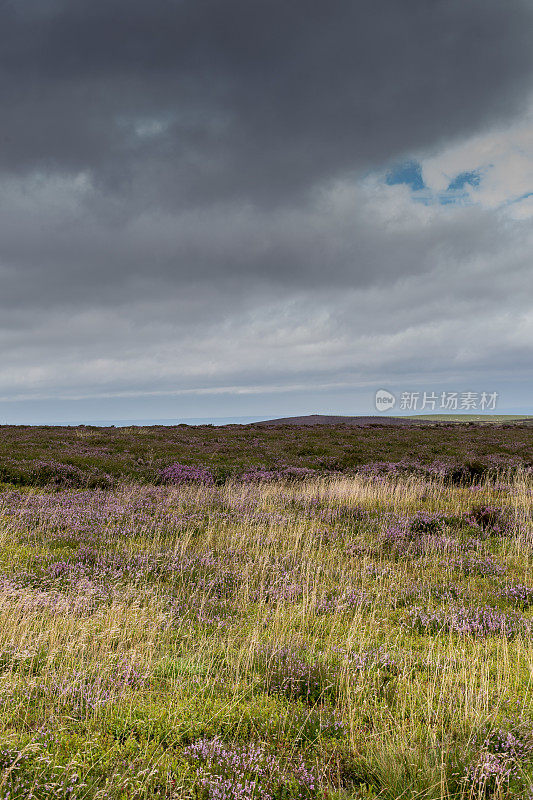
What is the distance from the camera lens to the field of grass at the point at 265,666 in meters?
3.35

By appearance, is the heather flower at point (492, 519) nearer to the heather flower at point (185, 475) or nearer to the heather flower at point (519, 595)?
the heather flower at point (519, 595)

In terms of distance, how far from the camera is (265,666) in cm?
501

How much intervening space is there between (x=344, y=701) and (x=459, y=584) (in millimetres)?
4678

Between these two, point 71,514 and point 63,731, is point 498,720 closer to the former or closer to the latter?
point 63,731

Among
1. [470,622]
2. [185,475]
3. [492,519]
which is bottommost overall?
[185,475]

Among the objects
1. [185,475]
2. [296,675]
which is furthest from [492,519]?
[185,475]

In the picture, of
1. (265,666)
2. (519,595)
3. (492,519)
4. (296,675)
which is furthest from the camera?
(492,519)

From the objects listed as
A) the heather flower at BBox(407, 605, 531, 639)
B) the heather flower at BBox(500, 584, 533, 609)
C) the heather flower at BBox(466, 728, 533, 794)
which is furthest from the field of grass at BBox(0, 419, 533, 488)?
the heather flower at BBox(466, 728, 533, 794)

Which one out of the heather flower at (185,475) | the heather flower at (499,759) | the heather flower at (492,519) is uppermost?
the heather flower at (499,759)

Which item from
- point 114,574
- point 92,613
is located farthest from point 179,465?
point 92,613

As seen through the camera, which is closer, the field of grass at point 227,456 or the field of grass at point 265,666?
the field of grass at point 265,666

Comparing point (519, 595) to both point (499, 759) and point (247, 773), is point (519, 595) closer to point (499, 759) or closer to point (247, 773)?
point (499, 759)

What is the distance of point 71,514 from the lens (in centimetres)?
1249

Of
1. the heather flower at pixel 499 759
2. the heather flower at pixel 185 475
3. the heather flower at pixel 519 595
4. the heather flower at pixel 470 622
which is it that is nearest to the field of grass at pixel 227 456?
the heather flower at pixel 185 475
